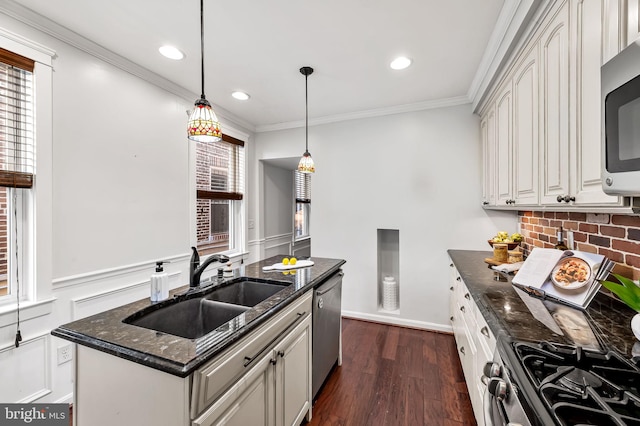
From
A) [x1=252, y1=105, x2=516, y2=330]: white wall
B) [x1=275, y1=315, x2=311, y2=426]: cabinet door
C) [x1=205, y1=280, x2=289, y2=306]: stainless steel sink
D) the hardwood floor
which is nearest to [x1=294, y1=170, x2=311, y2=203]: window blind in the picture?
[x1=252, y1=105, x2=516, y2=330]: white wall

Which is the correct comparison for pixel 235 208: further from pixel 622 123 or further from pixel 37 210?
pixel 622 123

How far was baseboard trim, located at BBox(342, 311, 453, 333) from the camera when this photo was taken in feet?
10.2

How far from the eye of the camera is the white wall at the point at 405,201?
3016 mm

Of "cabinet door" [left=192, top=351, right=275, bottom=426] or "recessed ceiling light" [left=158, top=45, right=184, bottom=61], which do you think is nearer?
"cabinet door" [left=192, top=351, right=275, bottom=426]

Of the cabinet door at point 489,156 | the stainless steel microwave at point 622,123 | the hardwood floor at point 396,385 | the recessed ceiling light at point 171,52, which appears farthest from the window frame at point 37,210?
the cabinet door at point 489,156

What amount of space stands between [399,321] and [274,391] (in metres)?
2.33

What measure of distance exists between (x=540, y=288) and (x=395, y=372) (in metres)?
1.43

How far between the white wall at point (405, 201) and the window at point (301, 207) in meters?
1.56

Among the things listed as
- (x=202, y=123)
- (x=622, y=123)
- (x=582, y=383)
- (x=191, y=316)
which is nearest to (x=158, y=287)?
(x=191, y=316)

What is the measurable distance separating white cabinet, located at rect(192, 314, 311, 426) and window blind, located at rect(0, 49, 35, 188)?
6.17 feet

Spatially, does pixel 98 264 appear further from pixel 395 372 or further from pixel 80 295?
pixel 395 372

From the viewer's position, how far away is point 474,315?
1.66m

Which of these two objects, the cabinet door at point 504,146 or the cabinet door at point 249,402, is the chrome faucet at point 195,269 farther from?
the cabinet door at point 504,146

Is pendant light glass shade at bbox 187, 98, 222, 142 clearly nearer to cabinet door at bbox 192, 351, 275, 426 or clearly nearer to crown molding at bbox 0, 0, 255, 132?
cabinet door at bbox 192, 351, 275, 426
